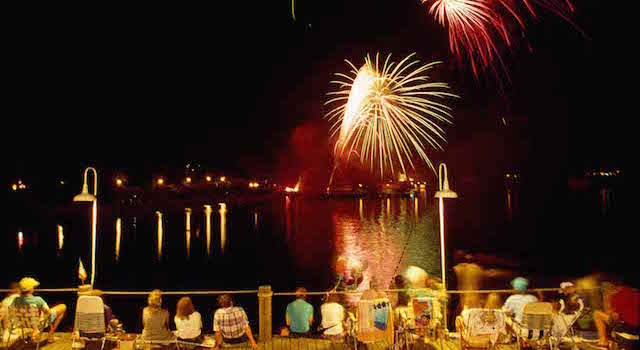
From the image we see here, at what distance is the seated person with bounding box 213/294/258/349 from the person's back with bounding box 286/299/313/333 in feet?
2.35

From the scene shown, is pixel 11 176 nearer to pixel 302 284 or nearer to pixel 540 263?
pixel 302 284

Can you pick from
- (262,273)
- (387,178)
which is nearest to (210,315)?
(262,273)

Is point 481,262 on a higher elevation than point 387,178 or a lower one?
lower

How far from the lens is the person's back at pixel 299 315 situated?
8.02m

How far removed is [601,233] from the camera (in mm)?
59969

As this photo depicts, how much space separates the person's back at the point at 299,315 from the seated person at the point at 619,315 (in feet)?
14.0

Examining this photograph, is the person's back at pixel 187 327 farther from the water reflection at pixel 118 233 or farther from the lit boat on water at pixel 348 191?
the lit boat on water at pixel 348 191

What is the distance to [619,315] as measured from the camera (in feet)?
23.4

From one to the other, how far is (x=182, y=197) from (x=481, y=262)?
3803 inches

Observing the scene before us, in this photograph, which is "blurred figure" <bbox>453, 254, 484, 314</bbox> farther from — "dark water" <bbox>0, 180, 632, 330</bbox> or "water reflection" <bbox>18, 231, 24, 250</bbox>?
"water reflection" <bbox>18, 231, 24, 250</bbox>

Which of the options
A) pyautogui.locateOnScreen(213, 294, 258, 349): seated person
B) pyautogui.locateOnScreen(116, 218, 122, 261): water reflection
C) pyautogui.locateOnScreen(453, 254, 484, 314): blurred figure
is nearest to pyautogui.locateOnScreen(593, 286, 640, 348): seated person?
pyautogui.locateOnScreen(213, 294, 258, 349): seated person

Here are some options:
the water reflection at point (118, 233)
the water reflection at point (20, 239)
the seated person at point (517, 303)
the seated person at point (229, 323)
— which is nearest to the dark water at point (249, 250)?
the water reflection at point (118, 233)

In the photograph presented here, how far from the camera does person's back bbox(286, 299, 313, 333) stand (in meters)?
8.02

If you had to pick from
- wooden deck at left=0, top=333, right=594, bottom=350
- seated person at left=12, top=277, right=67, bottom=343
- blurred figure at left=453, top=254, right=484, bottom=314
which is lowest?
blurred figure at left=453, top=254, right=484, bottom=314
